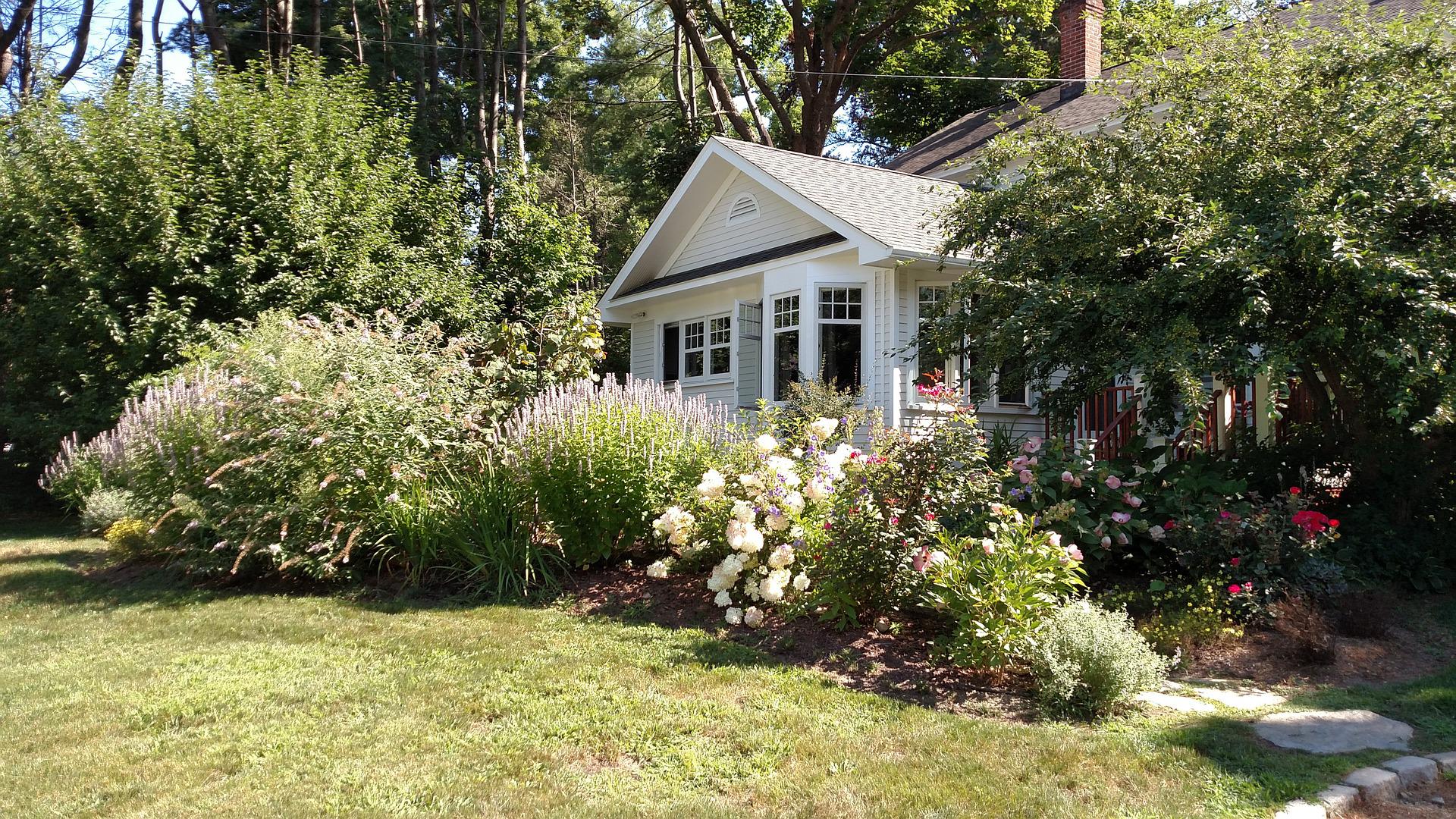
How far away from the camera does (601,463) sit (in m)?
6.63

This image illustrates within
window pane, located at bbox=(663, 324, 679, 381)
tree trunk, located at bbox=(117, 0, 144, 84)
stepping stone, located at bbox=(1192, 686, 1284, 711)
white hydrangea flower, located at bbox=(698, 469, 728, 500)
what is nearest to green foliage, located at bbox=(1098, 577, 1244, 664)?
stepping stone, located at bbox=(1192, 686, 1284, 711)

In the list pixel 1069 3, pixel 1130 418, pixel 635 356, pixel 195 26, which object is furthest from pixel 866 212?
pixel 195 26

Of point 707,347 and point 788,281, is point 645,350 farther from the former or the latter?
point 788,281

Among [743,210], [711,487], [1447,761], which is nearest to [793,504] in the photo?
[711,487]

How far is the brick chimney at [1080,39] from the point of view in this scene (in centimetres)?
1816

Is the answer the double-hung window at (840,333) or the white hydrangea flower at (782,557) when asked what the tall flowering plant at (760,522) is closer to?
the white hydrangea flower at (782,557)

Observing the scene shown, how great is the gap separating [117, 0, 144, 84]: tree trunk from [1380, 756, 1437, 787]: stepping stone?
17100 millimetres

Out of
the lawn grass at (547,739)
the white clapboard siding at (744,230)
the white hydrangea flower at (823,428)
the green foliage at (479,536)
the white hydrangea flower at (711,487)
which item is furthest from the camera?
the white clapboard siding at (744,230)

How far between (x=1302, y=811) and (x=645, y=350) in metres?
14.6

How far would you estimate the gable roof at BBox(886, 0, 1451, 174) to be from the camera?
13.8 m

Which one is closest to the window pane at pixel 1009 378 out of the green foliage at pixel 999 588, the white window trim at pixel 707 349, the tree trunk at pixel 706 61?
the green foliage at pixel 999 588

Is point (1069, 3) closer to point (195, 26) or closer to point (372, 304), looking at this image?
point (372, 304)

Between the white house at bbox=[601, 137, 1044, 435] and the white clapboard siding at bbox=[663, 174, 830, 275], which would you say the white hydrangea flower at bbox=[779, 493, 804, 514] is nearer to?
the white house at bbox=[601, 137, 1044, 435]

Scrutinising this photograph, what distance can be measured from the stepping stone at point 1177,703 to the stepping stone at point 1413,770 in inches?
32.5
